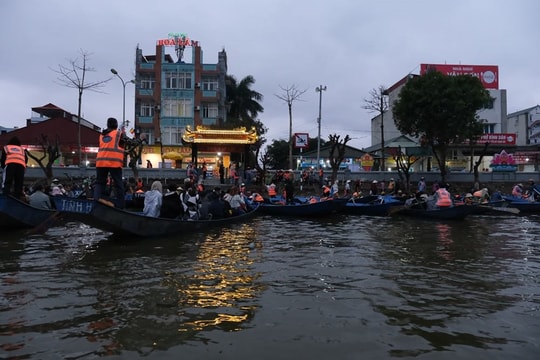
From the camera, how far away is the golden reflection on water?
483 centimetres

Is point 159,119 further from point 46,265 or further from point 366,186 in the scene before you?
point 46,265

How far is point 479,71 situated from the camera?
4241 centimetres

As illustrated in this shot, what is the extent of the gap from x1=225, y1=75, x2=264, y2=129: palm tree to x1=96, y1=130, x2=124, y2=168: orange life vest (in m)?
39.0

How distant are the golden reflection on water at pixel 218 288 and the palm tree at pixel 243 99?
3888 centimetres

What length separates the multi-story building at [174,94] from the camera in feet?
135

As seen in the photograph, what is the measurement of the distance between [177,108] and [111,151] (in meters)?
33.6

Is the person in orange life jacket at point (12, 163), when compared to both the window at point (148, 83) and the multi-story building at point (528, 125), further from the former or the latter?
the multi-story building at point (528, 125)

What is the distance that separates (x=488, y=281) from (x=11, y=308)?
22.3 ft

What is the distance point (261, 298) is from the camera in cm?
572

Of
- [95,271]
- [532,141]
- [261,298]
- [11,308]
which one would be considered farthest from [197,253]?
[532,141]

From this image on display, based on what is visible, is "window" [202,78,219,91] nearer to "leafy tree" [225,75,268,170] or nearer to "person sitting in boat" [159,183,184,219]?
"leafy tree" [225,75,268,170]

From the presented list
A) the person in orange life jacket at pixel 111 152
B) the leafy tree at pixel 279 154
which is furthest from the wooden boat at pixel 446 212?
the leafy tree at pixel 279 154

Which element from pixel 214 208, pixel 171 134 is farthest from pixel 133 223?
pixel 171 134

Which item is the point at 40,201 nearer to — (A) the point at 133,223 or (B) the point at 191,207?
(A) the point at 133,223
